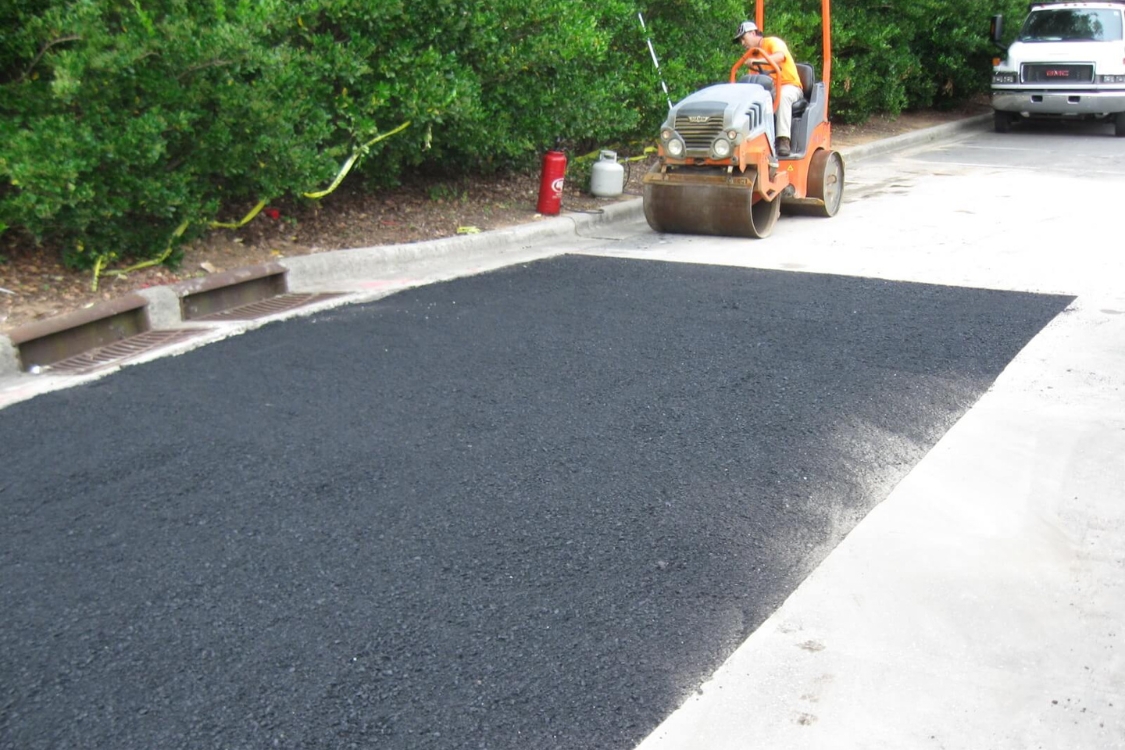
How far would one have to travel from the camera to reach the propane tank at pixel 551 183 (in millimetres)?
10531

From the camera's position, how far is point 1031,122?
69.9ft

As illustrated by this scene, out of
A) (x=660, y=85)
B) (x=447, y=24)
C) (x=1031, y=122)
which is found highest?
(x=447, y=24)

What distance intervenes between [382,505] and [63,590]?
1199 millimetres

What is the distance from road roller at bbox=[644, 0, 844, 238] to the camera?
9617mm

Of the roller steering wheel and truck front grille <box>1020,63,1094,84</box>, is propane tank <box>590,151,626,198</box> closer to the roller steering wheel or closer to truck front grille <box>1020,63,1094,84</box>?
the roller steering wheel

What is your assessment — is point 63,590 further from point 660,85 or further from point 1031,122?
point 1031,122

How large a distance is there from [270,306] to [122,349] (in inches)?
47.3

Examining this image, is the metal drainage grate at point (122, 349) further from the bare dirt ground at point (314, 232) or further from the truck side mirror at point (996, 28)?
the truck side mirror at point (996, 28)

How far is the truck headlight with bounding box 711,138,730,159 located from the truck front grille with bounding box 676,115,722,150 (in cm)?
6

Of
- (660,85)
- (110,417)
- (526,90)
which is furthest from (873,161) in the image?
(110,417)

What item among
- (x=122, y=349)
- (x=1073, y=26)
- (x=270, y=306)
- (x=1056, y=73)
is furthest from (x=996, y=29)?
(x=122, y=349)

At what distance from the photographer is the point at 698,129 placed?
382 inches

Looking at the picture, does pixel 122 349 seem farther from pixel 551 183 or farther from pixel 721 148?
pixel 721 148

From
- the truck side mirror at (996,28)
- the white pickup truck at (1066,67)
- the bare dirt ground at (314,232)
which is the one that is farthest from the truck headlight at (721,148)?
the truck side mirror at (996,28)
